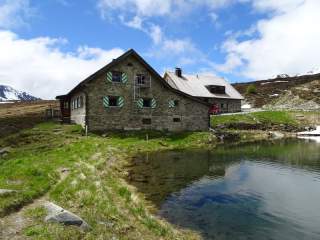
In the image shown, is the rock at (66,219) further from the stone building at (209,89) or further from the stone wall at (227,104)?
the stone wall at (227,104)

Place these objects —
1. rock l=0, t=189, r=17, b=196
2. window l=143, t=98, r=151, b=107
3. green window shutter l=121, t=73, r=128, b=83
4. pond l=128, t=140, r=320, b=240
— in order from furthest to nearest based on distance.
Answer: window l=143, t=98, r=151, b=107
green window shutter l=121, t=73, r=128, b=83
pond l=128, t=140, r=320, b=240
rock l=0, t=189, r=17, b=196

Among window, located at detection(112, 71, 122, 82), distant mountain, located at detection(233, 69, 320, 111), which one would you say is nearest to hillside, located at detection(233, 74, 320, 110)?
distant mountain, located at detection(233, 69, 320, 111)

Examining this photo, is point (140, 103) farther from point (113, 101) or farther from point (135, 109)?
point (113, 101)

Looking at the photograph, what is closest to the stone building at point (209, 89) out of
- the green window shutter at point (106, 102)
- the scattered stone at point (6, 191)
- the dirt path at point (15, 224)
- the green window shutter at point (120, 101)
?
the green window shutter at point (120, 101)

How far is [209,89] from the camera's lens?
77.5 metres

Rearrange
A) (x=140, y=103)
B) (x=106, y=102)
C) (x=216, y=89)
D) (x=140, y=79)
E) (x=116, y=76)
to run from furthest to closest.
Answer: (x=216, y=89), (x=140, y=79), (x=140, y=103), (x=116, y=76), (x=106, y=102)

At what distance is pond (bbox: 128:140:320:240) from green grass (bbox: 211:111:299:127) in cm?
2566

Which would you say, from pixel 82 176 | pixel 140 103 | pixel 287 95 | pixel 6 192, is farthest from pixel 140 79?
pixel 287 95

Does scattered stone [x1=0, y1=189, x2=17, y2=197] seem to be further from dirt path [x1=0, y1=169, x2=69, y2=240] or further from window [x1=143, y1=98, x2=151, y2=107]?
window [x1=143, y1=98, x2=151, y2=107]

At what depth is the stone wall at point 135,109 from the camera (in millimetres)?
48656

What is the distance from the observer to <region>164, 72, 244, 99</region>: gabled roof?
7250 centimetres

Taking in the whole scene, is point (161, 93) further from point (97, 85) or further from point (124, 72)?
point (97, 85)

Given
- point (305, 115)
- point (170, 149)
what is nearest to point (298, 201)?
point (170, 149)

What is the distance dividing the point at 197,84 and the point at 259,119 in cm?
1531
